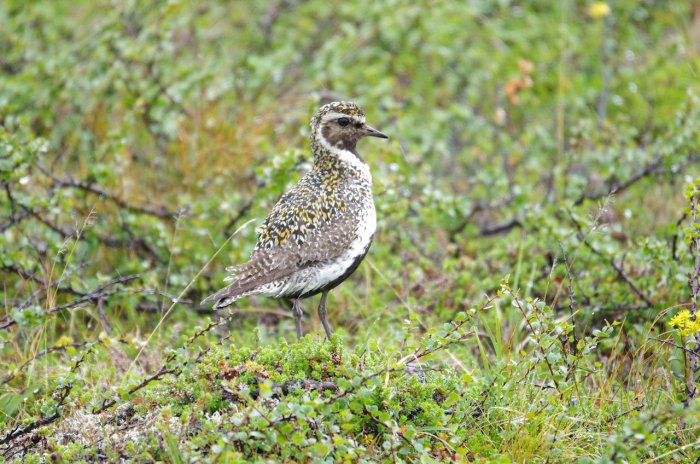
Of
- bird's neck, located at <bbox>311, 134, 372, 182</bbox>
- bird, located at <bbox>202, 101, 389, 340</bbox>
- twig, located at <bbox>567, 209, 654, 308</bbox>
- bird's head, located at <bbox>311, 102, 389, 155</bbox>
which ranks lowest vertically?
twig, located at <bbox>567, 209, 654, 308</bbox>

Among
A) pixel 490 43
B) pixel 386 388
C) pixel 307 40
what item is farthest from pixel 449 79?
pixel 386 388

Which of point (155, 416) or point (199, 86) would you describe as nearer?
point (155, 416)

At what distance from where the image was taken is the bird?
18.7ft

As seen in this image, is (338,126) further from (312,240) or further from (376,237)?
(376,237)

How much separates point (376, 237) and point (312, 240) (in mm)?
1761

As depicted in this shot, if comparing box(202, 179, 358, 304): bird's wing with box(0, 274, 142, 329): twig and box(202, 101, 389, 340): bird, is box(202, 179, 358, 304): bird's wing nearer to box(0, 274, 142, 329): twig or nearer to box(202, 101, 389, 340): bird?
box(202, 101, 389, 340): bird

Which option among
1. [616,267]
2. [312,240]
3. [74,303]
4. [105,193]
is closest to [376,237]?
[312,240]

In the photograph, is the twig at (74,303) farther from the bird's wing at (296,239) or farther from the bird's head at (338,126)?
the bird's head at (338,126)

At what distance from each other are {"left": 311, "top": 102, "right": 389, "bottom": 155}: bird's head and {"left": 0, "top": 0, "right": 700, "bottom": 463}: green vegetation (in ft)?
1.41

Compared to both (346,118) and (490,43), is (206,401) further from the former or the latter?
(490,43)

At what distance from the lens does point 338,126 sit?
252 inches

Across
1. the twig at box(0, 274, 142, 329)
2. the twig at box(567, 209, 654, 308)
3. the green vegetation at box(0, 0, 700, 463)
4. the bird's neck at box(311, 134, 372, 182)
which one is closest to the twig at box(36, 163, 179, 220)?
the green vegetation at box(0, 0, 700, 463)

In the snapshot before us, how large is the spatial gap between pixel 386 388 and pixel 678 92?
21.7 feet

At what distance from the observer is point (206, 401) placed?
15.3ft
